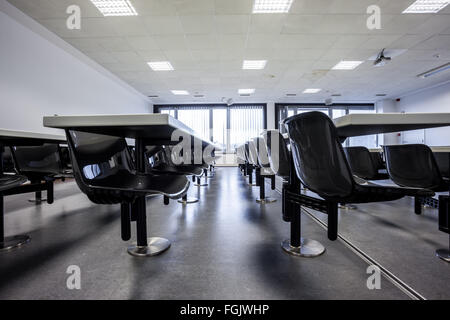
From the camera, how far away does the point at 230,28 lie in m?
3.89

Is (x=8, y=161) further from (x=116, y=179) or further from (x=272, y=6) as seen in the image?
(x=272, y=6)

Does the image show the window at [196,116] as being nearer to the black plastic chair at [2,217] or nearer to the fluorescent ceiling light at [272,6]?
the fluorescent ceiling light at [272,6]

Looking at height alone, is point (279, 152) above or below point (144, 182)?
above

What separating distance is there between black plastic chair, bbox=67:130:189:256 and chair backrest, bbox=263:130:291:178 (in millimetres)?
781

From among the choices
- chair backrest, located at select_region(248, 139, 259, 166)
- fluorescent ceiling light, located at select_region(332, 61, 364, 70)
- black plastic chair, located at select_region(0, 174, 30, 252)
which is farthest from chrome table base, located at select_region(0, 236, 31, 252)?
fluorescent ceiling light, located at select_region(332, 61, 364, 70)

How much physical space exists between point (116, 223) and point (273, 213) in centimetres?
150

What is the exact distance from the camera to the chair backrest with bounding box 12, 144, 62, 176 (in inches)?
86.7

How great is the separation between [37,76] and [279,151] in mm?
5054

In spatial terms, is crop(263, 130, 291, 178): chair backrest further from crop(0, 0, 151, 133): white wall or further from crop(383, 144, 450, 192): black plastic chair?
crop(0, 0, 151, 133): white wall

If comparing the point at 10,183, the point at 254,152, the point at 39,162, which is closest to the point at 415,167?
the point at 254,152

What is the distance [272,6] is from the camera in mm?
3316

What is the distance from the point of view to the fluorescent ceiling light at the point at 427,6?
327 cm

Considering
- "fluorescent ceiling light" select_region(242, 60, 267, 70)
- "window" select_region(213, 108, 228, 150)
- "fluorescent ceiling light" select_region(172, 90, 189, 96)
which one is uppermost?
"fluorescent ceiling light" select_region(172, 90, 189, 96)
